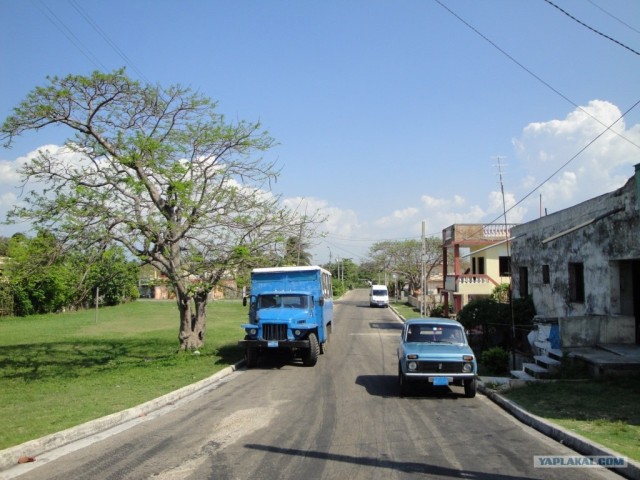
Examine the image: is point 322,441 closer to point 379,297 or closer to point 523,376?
point 523,376

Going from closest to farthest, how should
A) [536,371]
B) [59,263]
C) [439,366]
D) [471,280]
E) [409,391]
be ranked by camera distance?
[439,366] < [409,391] < [536,371] < [59,263] < [471,280]

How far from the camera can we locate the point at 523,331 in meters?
20.6

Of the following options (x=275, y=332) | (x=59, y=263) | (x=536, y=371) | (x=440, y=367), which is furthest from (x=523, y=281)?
(x=59, y=263)

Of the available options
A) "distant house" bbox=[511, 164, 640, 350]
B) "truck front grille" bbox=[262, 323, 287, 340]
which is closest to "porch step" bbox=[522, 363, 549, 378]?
"distant house" bbox=[511, 164, 640, 350]

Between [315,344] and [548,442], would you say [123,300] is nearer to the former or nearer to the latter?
[315,344]

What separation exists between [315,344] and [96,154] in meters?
9.92

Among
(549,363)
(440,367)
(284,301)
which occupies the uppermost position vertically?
(284,301)

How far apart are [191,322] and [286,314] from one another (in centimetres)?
517

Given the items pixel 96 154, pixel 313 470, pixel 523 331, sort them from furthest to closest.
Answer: pixel 523 331
pixel 96 154
pixel 313 470

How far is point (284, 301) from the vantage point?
1877 centimetres

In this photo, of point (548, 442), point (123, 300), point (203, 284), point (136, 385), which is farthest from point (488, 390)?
point (123, 300)

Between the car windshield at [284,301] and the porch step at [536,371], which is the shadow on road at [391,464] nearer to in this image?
the porch step at [536,371]

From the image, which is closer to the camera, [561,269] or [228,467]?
[228,467]

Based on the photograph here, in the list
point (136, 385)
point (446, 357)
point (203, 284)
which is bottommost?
point (136, 385)
